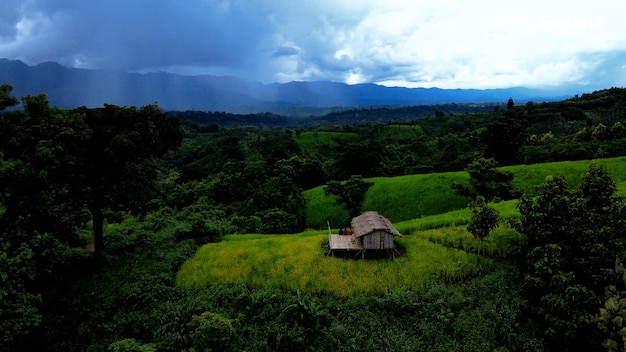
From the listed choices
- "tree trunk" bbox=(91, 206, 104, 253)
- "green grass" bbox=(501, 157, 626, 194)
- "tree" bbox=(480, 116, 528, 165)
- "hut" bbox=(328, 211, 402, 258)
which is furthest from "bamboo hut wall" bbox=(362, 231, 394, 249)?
"tree" bbox=(480, 116, 528, 165)

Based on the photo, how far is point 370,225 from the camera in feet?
67.8

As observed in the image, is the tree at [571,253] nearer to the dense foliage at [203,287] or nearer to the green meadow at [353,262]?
the dense foliage at [203,287]

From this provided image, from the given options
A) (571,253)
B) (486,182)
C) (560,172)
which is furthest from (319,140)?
(571,253)

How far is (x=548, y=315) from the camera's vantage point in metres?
14.5

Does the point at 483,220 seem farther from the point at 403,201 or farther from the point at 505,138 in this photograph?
the point at 505,138

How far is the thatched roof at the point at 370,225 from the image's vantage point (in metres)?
20.2

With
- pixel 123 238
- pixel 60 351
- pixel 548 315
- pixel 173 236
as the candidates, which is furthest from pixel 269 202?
pixel 548 315

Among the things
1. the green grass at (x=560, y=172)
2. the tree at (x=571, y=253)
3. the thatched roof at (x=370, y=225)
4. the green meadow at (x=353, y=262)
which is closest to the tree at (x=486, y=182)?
the green grass at (x=560, y=172)

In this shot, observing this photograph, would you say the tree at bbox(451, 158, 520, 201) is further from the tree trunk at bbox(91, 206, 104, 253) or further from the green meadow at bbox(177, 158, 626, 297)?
the tree trunk at bbox(91, 206, 104, 253)

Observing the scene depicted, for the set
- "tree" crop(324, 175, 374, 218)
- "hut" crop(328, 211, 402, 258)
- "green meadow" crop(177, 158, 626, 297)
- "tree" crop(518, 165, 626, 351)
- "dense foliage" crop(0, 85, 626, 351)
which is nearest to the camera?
"tree" crop(518, 165, 626, 351)

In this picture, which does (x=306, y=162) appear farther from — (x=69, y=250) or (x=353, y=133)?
(x=353, y=133)

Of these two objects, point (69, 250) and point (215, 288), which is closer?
point (215, 288)

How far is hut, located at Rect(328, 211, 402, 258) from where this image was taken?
20.3 meters

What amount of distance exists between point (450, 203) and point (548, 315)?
19.1 metres
